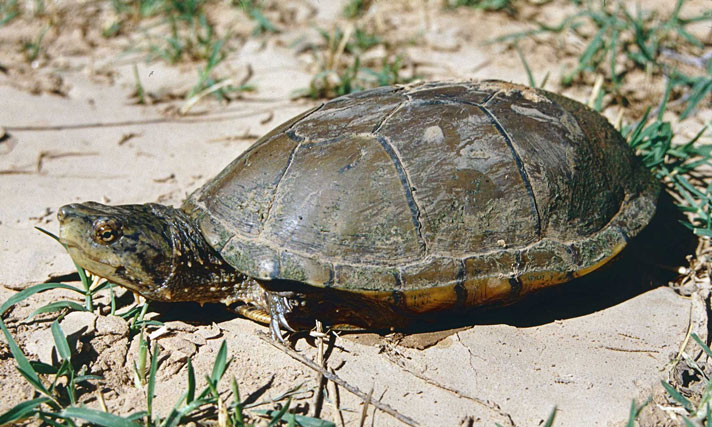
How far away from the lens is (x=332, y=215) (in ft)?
9.14

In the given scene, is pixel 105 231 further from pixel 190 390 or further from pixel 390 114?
pixel 390 114

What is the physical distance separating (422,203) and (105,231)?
1.47 metres

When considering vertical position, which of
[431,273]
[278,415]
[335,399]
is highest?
[431,273]

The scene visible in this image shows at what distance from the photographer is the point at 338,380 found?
2627 millimetres

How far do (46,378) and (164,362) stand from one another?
0.50 metres

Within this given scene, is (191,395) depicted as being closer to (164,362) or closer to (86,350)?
(164,362)

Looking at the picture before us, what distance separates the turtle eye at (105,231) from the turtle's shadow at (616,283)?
59.1 inches

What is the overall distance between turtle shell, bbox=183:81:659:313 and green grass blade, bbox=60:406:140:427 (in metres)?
0.81

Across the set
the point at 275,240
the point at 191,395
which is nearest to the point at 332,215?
the point at 275,240

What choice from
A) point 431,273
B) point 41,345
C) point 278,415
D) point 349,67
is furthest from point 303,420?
point 349,67

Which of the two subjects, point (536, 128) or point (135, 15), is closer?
point (536, 128)

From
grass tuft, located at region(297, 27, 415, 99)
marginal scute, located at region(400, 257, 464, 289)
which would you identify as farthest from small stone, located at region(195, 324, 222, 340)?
grass tuft, located at region(297, 27, 415, 99)

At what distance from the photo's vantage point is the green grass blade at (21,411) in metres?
2.29

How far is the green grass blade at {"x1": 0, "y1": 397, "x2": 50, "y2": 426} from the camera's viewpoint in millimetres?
2287
